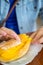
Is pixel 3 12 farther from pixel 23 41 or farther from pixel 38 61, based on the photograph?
pixel 38 61

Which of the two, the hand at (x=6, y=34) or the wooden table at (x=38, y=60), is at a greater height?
the hand at (x=6, y=34)

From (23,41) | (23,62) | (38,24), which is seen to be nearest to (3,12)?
(38,24)

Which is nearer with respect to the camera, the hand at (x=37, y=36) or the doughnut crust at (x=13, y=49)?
the doughnut crust at (x=13, y=49)

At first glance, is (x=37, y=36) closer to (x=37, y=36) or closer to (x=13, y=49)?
(x=37, y=36)

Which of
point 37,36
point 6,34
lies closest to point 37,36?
point 37,36

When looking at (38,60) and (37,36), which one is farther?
(37,36)

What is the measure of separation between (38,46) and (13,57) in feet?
0.40

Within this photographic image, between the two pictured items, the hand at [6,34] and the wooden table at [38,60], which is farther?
the hand at [6,34]

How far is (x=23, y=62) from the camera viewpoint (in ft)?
1.94

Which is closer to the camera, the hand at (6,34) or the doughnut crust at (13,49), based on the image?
the doughnut crust at (13,49)

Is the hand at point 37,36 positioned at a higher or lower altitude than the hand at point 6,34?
lower

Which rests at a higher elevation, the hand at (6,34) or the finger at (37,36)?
the hand at (6,34)

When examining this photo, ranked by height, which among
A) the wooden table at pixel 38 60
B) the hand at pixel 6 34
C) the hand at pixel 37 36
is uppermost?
the hand at pixel 6 34

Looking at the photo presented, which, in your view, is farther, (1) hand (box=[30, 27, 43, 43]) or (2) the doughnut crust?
(1) hand (box=[30, 27, 43, 43])
